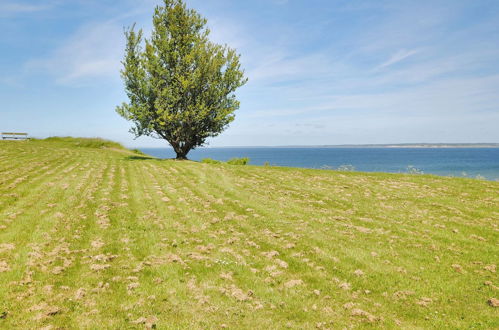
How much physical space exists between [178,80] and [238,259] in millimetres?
30478

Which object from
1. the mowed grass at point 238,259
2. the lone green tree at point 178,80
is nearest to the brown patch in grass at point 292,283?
the mowed grass at point 238,259

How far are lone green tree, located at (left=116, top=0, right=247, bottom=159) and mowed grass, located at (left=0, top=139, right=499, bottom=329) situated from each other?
17.7 m

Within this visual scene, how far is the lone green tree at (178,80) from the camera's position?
1400 inches

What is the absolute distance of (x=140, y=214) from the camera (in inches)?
573

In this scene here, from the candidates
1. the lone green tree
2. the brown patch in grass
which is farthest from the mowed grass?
the lone green tree

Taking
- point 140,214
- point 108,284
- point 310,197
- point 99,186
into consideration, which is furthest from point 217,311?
point 99,186

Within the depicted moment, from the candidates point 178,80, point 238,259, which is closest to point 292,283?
point 238,259

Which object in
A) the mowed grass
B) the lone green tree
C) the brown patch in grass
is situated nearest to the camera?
the mowed grass

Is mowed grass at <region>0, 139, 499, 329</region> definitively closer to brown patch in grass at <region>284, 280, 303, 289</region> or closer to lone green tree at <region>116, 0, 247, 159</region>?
brown patch in grass at <region>284, 280, 303, 289</region>

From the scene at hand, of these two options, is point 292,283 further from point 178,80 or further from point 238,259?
point 178,80

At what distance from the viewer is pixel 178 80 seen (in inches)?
1436

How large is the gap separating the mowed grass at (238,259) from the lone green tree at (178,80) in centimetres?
1771

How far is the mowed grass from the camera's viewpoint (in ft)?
23.7

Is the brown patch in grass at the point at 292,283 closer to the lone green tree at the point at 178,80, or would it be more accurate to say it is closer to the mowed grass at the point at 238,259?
the mowed grass at the point at 238,259
